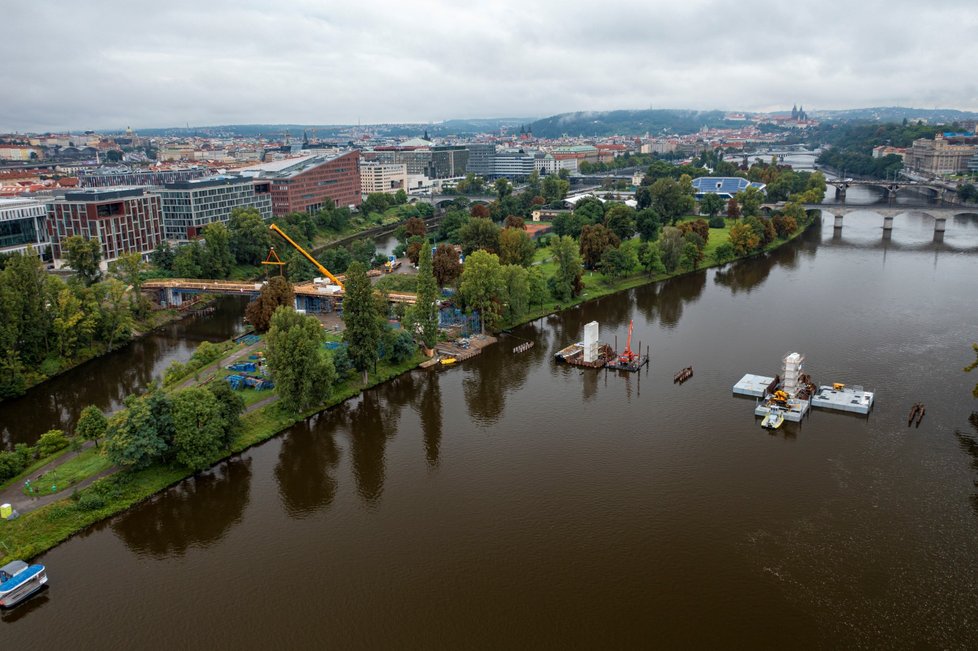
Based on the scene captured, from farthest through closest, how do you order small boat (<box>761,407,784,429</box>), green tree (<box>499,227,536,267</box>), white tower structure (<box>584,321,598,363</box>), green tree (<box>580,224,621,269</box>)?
green tree (<box>580,224,621,269</box>)
green tree (<box>499,227,536,267</box>)
white tower structure (<box>584,321,598,363</box>)
small boat (<box>761,407,784,429</box>)

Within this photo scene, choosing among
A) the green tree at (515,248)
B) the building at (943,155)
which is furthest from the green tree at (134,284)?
the building at (943,155)

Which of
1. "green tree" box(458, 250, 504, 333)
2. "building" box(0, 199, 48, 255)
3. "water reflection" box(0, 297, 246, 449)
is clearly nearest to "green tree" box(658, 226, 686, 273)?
"green tree" box(458, 250, 504, 333)

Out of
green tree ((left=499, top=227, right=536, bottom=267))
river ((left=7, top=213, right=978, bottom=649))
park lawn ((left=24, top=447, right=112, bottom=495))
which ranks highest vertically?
green tree ((left=499, top=227, right=536, bottom=267))

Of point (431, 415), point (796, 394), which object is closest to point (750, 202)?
point (796, 394)

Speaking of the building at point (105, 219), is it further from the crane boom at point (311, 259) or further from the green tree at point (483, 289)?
the green tree at point (483, 289)

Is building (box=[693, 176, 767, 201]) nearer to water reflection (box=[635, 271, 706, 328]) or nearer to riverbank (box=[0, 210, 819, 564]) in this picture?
water reflection (box=[635, 271, 706, 328])
